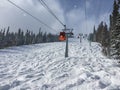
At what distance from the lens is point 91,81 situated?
800cm

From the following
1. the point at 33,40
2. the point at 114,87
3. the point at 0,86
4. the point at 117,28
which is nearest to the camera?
the point at 114,87

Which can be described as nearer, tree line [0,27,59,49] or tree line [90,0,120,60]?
tree line [90,0,120,60]

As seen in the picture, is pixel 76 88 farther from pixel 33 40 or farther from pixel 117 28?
pixel 33 40

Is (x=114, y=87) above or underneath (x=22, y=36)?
underneath

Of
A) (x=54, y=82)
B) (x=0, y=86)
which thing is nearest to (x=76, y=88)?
(x=54, y=82)

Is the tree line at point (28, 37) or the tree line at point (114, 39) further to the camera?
the tree line at point (28, 37)

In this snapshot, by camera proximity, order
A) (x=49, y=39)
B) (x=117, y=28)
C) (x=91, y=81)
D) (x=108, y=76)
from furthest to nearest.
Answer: (x=49, y=39) → (x=117, y=28) → (x=108, y=76) → (x=91, y=81)

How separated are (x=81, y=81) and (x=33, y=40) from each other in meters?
107

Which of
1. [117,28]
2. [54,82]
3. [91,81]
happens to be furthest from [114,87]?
[117,28]

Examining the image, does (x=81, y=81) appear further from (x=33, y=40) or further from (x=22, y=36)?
(x=22, y=36)

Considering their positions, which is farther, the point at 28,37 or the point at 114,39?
the point at 28,37

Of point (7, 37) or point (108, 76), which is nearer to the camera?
point (108, 76)

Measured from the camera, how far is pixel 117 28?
14.7 m

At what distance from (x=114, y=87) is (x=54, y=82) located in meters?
3.18
